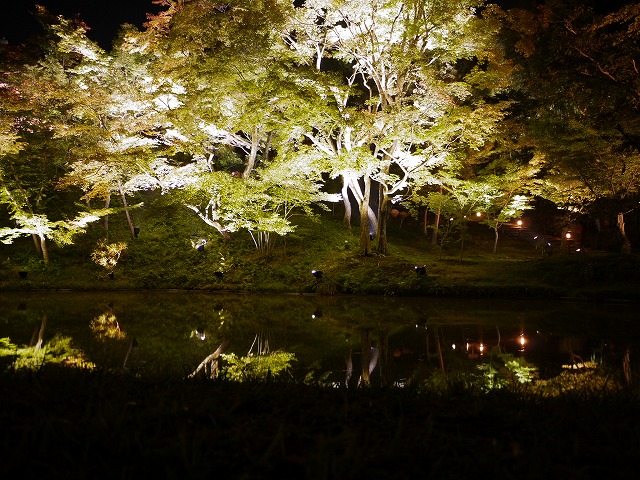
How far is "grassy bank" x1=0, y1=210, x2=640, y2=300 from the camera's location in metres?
Result: 15.3

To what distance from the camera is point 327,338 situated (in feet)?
27.4

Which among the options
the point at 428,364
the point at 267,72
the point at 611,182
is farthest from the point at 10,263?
the point at 611,182

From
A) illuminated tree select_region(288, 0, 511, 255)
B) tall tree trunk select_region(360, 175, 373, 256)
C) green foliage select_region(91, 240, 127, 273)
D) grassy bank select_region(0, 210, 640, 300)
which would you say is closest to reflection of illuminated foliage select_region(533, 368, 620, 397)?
grassy bank select_region(0, 210, 640, 300)

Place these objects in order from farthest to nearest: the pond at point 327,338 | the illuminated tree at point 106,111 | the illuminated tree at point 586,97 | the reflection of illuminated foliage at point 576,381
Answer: the illuminated tree at point 106,111, the illuminated tree at point 586,97, the pond at point 327,338, the reflection of illuminated foliage at point 576,381

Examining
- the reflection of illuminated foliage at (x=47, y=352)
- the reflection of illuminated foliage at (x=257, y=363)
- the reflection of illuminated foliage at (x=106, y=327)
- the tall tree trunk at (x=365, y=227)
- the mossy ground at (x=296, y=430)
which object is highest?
the tall tree trunk at (x=365, y=227)

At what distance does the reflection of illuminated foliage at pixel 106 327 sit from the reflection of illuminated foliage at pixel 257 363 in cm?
279

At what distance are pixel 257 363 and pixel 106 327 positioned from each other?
14.9 feet

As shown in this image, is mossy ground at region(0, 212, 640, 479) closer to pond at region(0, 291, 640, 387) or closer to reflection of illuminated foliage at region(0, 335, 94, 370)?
pond at region(0, 291, 640, 387)

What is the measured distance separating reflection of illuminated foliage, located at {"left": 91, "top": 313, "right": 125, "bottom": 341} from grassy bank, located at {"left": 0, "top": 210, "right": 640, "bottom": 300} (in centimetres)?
716

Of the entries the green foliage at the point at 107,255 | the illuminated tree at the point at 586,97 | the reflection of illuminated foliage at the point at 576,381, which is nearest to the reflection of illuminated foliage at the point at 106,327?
the reflection of illuminated foliage at the point at 576,381

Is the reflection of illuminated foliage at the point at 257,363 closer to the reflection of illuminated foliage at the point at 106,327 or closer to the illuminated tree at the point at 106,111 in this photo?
the reflection of illuminated foliage at the point at 106,327

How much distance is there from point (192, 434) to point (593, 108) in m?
15.7

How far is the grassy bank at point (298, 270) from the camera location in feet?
50.1

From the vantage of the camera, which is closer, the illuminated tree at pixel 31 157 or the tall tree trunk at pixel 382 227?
the illuminated tree at pixel 31 157
